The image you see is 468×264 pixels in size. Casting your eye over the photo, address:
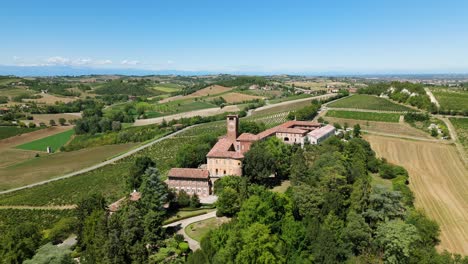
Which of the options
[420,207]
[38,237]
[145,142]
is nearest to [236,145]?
[420,207]

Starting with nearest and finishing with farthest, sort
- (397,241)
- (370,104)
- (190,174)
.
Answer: (397,241) < (190,174) < (370,104)

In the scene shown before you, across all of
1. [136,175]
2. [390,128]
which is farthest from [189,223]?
[390,128]

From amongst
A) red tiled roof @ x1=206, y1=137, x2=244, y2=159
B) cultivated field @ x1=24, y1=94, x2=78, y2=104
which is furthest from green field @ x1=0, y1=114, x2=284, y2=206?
cultivated field @ x1=24, y1=94, x2=78, y2=104

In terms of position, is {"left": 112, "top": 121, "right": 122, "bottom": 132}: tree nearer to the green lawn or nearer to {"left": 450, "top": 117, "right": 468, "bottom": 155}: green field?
the green lawn

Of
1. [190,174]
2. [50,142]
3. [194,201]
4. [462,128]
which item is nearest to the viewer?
[194,201]

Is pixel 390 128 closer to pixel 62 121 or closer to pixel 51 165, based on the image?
pixel 51 165

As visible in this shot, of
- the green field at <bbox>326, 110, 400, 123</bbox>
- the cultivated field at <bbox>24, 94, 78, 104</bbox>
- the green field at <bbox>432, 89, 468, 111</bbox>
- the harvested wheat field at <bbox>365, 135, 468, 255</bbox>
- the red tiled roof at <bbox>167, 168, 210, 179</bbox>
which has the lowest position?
the harvested wheat field at <bbox>365, 135, 468, 255</bbox>
